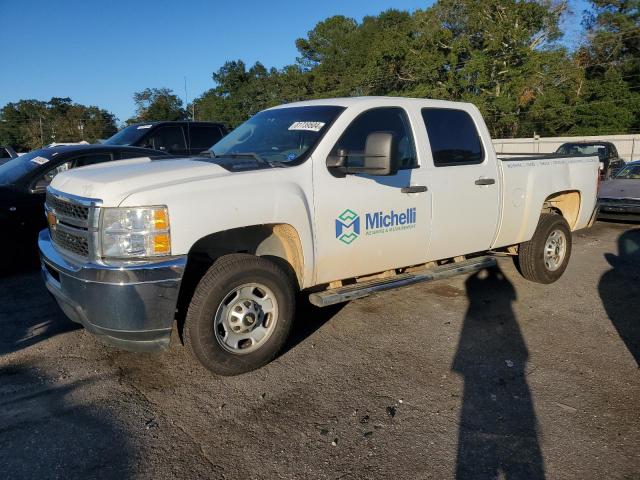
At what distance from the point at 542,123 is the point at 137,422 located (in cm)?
4386

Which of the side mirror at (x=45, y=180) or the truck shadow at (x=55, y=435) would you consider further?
the side mirror at (x=45, y=180)

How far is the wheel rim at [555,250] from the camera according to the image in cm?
615

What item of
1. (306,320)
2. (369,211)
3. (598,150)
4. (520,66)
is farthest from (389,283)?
(520,66)

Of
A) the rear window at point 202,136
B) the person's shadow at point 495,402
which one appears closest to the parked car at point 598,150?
the rear window at point 202,136

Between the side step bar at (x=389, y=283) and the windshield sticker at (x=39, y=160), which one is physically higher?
the windshield sticker at (x=39, y=160)

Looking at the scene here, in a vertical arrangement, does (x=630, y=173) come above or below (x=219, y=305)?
above

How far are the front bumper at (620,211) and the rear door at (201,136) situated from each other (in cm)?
807

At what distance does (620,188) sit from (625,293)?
6.13m

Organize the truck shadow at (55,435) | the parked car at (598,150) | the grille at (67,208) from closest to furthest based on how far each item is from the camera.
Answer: the truck shadow at (55,435)
the grille at (67,208)
the parked car at (598,150)

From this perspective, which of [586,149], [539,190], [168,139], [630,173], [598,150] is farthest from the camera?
[586,149]

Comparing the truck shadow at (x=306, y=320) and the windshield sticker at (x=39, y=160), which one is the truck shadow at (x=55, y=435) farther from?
the windshield sticker at (x=39, y=160)

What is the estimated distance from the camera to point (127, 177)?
3.49m

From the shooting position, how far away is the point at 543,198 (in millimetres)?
5762

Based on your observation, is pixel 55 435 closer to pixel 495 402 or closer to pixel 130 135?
pixel 495 402
